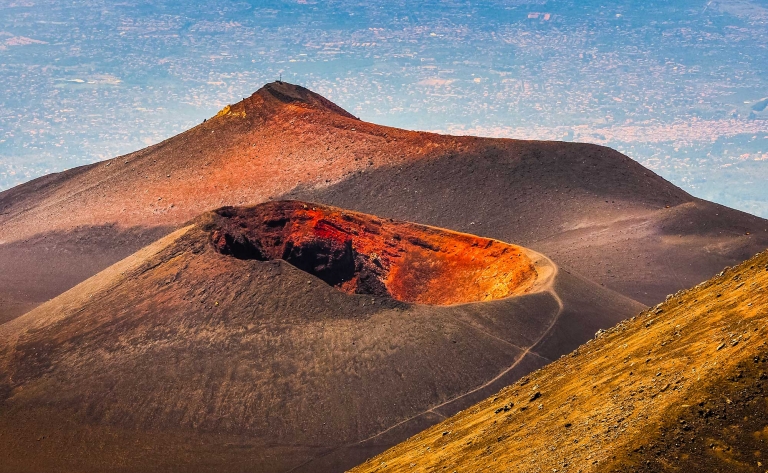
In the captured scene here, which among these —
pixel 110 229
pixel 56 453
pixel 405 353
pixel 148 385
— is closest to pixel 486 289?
pixel 405 353

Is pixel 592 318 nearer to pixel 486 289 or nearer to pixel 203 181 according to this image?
pixel 486 289

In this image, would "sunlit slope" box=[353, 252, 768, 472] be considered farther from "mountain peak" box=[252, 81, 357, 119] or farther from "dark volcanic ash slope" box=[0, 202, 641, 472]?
"mountain peak" box=[252, 81, 357, 119]

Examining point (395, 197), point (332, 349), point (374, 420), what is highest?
point (395, 197)

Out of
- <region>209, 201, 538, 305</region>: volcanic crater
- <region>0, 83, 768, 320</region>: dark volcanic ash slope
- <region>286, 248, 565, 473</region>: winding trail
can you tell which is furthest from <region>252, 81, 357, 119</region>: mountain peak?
<region>286, 248, 565, 473</region>: winding trail

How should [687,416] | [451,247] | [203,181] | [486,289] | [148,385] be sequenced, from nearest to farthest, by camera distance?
[687,416] → [148,385] → [486,289] → [451,247] → [203,181]

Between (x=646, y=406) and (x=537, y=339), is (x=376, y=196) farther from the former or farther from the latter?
(x=646, y=406)

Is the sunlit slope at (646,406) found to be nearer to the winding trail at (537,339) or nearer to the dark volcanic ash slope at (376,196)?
the winding trail at (537,339)

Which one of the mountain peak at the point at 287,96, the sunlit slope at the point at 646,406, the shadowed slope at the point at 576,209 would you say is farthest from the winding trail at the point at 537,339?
the mountain peak at the point at 287,96
